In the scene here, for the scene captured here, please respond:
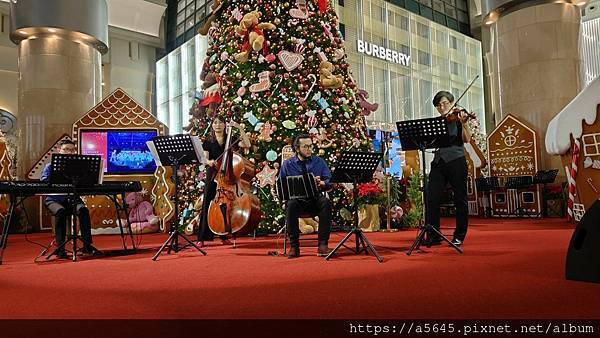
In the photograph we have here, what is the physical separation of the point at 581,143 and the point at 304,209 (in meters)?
5.03

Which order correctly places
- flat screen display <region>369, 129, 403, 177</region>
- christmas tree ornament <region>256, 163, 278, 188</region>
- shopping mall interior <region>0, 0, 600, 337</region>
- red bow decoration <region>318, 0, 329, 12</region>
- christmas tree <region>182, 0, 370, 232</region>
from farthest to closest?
flat screen display <region>369, 129, 403, 177</region>, red bow decoration <region>318, 0, 329, 12</region>, christmas tree <region>182, 0, 370, 232</region>, christmas tree ornament <region>256, 163, 278, 188</region>, shopping mall interior <region>0, 0, 600, 337</region>

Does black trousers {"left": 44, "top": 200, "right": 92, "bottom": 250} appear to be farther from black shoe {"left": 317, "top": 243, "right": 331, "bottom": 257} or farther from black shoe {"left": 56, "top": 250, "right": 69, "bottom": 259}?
black shoe {"left": 317, "top": 243, "right": 331, "bottom": 257}

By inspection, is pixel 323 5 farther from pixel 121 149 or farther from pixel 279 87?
pixel 121 149

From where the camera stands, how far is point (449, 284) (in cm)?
339

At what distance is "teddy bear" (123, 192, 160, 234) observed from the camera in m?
10.0

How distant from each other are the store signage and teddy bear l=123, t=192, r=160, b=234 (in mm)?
10286

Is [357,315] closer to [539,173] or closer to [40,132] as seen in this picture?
[539,173]

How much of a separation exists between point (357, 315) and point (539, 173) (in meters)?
10.4

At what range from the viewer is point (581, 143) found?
7848mm

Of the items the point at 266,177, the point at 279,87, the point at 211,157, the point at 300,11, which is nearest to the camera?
the point at 211,157

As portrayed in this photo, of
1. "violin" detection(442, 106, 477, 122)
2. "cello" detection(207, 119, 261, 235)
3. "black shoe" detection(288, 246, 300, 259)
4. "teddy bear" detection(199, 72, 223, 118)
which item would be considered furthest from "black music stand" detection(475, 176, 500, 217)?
"black shoe" detection(288, 246, 300, 259)

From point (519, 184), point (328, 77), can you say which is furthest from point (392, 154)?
point (328, 77)

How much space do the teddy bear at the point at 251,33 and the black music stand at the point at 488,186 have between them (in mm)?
6922

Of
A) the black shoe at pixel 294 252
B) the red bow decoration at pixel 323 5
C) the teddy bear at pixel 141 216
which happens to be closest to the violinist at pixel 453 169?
the black shoe at pixel 294 252
